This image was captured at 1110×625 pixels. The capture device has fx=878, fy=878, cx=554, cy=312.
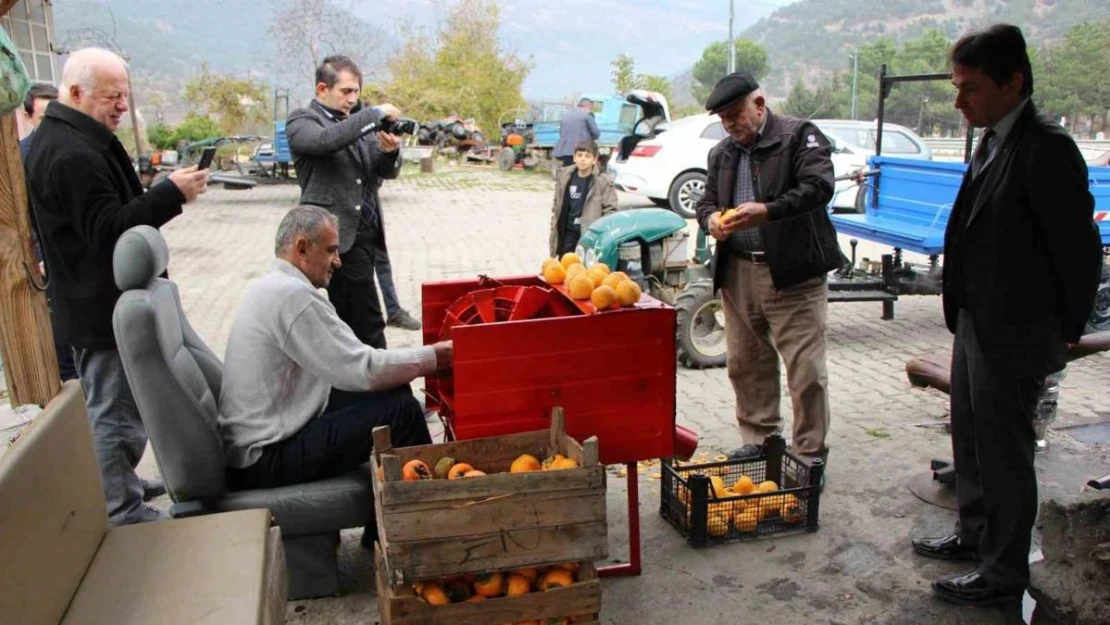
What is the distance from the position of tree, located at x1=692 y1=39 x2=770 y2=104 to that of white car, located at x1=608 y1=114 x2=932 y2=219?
4725cm

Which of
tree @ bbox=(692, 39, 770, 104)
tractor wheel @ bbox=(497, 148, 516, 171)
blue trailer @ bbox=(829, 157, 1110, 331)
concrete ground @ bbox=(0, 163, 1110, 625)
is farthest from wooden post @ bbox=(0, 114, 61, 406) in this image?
tree @ bbox=(692, 39, 770, 104)

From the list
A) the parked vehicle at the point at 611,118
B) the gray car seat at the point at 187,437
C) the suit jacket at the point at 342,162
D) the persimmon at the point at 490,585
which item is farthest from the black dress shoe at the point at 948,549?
the parked vehicle at the point at 611,118

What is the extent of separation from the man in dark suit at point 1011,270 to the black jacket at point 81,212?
3110 mm

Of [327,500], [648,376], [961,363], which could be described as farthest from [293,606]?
[961,363]

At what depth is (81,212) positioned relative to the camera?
3.46 m

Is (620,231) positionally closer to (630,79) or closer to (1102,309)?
(1102,309)

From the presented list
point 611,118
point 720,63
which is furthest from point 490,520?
point 720,63

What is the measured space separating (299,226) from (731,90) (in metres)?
2.00

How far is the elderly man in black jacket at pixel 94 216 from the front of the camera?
3.46 metres

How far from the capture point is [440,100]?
33.1 meters

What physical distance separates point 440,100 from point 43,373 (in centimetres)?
3148

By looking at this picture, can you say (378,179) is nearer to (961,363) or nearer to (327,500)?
(327,500)

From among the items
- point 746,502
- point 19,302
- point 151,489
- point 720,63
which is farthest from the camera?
point 720,63

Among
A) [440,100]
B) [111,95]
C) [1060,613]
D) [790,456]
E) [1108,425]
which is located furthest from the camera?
[440,100]
